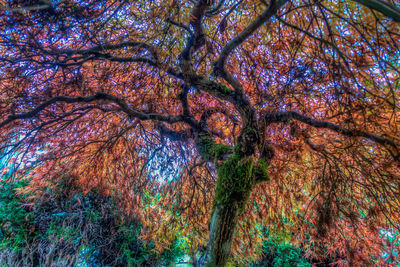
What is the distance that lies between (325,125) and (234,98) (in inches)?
40.1

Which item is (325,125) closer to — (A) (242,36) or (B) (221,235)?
(A) (242,36)

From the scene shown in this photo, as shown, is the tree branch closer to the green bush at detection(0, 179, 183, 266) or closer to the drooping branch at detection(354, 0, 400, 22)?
the drooping branch at detection(354, 0, 400, 22)

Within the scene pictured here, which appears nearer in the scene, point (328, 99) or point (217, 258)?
point (217, 258)

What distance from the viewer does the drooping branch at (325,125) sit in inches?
70.1

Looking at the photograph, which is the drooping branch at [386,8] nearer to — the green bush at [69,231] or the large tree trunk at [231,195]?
the large tree trunk at [231,195]

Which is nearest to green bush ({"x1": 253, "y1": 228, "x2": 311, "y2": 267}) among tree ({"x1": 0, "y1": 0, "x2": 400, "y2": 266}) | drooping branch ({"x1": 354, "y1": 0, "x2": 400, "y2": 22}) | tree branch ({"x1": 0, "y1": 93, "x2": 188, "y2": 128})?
tree ({"x1": 0, "y1": 0, "x2": 400, "y2": 266})

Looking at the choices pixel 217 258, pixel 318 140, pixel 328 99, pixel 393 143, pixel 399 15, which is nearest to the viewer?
pixel 399 15

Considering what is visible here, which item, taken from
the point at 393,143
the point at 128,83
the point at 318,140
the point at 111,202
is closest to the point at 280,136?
the point at 318,140

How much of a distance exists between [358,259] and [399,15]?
2917 mm

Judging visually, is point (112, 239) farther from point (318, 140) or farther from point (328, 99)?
point (328, 99)

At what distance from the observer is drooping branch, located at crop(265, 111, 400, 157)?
178 centimetres

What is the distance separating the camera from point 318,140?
2.72 meters

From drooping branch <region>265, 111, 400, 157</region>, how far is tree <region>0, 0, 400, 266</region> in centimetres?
1

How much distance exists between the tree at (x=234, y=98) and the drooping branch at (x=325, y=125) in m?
0.01
